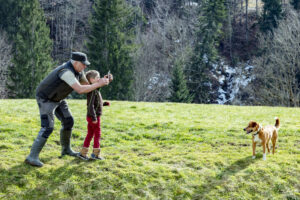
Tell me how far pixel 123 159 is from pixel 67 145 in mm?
1506

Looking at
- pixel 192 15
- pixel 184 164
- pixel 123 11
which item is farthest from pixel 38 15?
pixel 184 164

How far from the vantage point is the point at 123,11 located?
47.6 metres

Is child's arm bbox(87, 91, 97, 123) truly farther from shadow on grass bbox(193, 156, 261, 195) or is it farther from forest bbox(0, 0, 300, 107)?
forest bbox(0, 0, 300, 107)

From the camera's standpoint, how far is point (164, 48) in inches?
2285

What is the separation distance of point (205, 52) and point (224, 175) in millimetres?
47215

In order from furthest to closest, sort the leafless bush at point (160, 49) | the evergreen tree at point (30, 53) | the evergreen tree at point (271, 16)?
the evergreen tree at point (271, 16), the leafless bush at point (160, 49), the evergreen tree at point (30, 53)

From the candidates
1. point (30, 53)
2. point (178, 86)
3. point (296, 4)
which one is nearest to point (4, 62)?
point (30, 53)

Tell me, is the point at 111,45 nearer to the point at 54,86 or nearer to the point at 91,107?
the point at 91,107

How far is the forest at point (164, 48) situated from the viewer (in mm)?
43219

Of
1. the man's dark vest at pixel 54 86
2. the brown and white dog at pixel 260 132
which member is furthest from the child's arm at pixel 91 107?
the brown and white dog at pixel 260 132

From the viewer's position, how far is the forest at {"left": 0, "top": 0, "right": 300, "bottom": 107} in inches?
1702

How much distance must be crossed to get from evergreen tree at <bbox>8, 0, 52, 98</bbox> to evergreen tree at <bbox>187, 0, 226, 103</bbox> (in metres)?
21.2

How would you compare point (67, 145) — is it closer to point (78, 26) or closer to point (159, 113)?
point (159, 113)

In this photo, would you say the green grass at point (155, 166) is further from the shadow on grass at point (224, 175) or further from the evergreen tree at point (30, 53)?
the evergreen tree at point (30, 53)
